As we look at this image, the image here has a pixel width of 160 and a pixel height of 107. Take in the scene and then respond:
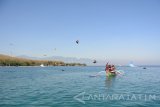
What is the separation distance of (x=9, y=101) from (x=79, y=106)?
296 inches

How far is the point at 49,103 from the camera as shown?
22203mm

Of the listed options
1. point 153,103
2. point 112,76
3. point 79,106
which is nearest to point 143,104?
point 153,103

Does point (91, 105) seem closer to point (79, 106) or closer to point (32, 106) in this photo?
point (79, 106)

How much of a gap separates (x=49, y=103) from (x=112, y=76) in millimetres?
36226

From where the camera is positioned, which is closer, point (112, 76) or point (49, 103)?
point (49, 103)

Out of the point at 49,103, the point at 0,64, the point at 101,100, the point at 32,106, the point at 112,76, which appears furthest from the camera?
the point at 0,64

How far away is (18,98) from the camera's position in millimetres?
24859

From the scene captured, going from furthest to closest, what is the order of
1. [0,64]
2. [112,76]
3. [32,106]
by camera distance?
[0,64] → [112,76] → [32,106]

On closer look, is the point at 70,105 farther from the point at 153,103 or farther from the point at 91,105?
the point at 153,103

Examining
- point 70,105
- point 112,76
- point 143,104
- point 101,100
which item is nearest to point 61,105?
point 70,105

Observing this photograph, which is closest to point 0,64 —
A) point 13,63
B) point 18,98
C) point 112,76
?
point 13,63

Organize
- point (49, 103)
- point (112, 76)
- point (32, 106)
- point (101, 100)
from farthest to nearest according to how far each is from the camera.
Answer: point (112, 76) → point (101, 100) → point (49, 103) → point (32, 106)

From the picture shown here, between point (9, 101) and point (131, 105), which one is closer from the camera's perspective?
point (131, 105)

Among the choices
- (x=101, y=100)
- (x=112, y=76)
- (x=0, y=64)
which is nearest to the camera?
(x=101, y=100)
